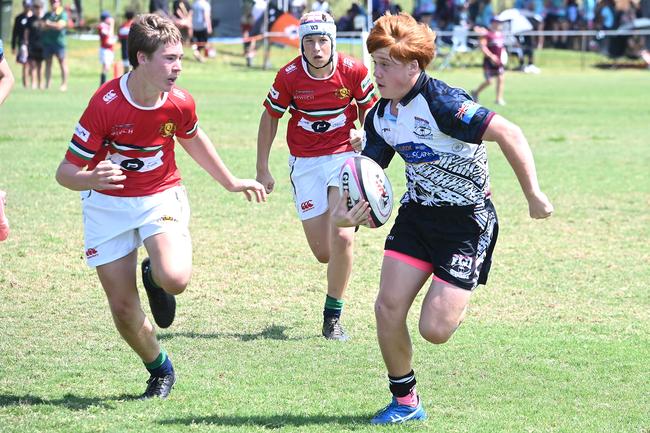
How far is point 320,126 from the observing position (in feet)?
24.7

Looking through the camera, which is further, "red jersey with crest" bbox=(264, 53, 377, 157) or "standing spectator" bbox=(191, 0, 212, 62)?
"standing spectator" bbox=(191, 0, 212, 62)

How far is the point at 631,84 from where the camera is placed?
31172mm

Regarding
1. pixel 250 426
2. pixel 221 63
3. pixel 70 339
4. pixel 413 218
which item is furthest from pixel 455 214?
pixel 221 63

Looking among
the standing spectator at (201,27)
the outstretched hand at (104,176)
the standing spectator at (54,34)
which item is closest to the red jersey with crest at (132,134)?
the outstretched hand at (104,176)

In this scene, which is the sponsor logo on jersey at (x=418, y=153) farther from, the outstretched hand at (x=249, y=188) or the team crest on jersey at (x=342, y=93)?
the team crest on jersey at (x=342, y=93)

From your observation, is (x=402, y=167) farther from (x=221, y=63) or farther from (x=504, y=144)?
(x=221, y=63)

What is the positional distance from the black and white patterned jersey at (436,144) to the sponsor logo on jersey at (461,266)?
27 centimetres

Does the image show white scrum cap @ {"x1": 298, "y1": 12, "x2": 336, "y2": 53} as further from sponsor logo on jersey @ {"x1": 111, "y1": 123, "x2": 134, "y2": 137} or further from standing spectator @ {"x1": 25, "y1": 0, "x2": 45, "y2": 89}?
standing spectator @ {"x1": 25, "y1": 0, "x2": 45, "y2": 89}

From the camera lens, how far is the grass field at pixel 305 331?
540 centimetres

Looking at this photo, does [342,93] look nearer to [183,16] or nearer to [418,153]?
[418,153]

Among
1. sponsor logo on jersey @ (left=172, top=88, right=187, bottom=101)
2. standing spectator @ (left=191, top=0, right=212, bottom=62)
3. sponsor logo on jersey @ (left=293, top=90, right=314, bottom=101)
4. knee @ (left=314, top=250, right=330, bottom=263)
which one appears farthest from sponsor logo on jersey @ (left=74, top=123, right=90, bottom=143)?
standing spectator @ (left=191, top=0, right=212, bottom=62)

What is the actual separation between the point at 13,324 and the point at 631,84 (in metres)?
26.9

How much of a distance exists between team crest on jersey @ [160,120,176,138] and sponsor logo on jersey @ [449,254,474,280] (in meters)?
1.67

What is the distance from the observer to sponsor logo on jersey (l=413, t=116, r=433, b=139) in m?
5.21
